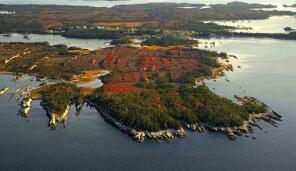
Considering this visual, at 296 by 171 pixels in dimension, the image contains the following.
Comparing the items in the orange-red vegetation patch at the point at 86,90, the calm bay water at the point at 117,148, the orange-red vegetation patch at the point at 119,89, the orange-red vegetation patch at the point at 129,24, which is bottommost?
the calm bay water at the point at 117,148

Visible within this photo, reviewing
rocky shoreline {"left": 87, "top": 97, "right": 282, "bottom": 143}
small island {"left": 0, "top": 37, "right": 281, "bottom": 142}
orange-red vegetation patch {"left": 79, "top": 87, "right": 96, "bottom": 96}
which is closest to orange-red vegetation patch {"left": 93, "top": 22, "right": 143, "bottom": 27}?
small island {"left": 0, "top": 37, "right": 281, "bottom": 142}

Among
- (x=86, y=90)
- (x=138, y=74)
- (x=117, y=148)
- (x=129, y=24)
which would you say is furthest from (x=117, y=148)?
(x=129, y=24)

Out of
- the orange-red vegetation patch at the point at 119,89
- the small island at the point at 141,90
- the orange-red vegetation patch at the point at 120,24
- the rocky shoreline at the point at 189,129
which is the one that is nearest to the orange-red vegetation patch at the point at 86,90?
the small island at the point at 141,90

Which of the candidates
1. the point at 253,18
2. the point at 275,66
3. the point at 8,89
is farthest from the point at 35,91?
the point at 253,18

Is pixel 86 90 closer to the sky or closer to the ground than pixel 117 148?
closer to the sky

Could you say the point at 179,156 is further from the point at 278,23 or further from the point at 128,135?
the point at 278,23

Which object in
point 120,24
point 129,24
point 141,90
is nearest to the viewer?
point 141,90

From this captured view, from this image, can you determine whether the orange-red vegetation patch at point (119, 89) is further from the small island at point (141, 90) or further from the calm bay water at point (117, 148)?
the calm bay water at point (117, 148)

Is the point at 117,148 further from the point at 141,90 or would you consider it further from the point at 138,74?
the point at 138,74
